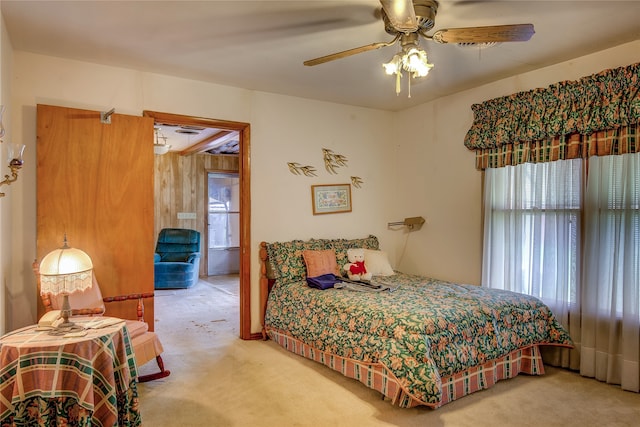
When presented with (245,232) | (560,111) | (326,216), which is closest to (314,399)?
(245,232)

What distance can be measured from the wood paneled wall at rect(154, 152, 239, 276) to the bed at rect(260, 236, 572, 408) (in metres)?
4.53

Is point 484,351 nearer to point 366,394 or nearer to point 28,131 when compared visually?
point 366,394

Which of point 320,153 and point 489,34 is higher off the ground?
point 489,34

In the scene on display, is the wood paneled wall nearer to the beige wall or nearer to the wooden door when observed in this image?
the beige wall

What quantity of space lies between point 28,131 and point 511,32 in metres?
3.42

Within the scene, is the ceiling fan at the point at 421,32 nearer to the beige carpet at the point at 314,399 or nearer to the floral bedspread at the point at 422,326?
the floral bedspread at the point at 422,326

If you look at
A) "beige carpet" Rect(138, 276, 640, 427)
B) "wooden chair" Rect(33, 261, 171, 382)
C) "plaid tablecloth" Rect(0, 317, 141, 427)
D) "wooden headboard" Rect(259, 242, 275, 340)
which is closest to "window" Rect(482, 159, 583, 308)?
"beige carpet" Rect(138, 276, 640, 427)

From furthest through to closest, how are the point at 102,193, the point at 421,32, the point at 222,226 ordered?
the point at 222,226 → the point at 102,193 → the point at 421,32

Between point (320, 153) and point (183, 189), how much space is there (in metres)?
4.35

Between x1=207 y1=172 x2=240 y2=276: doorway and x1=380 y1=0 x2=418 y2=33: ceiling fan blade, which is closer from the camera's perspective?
x1=380 y1=0 x2=418 y2=33: ceiling fan blade

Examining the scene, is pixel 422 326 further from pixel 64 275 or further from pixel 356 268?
pixel 64 275

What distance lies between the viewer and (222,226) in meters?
8.56

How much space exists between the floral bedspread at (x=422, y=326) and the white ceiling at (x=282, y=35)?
1.94 metres

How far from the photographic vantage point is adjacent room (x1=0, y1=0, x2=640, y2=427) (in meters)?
2.41
